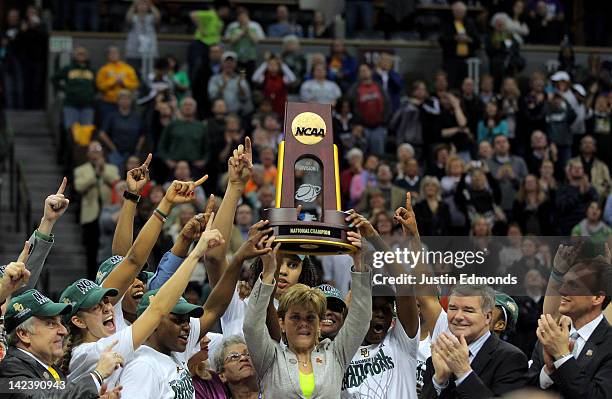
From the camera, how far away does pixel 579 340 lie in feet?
26.7

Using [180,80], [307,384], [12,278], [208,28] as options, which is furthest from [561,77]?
[12,278]

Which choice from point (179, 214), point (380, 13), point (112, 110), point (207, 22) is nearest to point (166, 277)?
point (179, 214)

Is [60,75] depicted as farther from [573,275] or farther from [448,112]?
[573,275]

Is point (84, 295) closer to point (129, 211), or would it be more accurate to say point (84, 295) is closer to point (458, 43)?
point (129, 211)

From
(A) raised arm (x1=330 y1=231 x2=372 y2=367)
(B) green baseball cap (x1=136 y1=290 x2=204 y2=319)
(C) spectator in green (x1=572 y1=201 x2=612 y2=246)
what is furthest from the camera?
(C) spectator in green (x1=572 y1=201 x2=612 y2=246)

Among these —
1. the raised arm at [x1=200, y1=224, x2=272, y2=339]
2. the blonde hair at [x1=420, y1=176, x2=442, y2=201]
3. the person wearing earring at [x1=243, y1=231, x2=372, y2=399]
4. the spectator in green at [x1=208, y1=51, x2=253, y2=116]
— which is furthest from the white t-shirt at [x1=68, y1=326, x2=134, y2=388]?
the spectator in green at [x1=208, y1=51, x2=253, y2=116]

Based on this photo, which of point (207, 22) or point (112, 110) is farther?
point (207, 22)

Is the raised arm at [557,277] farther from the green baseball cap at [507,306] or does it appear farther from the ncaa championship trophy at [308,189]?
the ncaa championship trophy at [308,189]

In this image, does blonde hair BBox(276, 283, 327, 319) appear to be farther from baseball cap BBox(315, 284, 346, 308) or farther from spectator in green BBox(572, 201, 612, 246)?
spectator in green BBox(572, 201, 612, 246)

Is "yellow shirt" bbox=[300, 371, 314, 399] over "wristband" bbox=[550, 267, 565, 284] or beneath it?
beneath

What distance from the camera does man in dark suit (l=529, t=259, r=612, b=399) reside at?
7746 millimetres

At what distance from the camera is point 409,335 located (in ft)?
Answer: 28.8

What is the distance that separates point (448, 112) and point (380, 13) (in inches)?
177

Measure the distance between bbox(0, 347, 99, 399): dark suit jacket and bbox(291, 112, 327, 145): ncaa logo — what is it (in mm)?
2083
